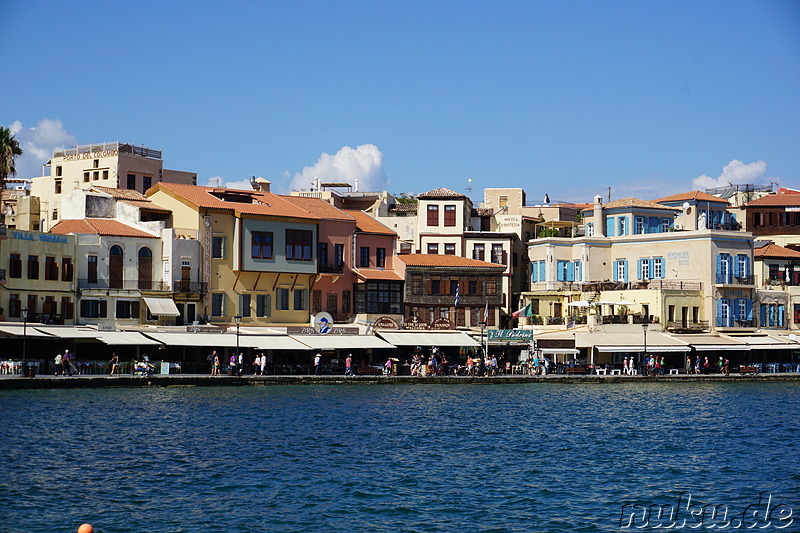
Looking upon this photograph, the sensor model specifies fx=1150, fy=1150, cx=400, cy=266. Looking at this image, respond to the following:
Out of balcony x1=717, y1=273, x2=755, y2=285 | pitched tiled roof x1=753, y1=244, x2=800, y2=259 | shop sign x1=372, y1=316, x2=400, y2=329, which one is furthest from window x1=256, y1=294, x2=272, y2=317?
pitched tiled roof x1=753, y1=244, x2=800, y2=259

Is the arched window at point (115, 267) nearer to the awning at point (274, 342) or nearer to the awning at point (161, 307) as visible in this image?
the awning at point (161, 307)

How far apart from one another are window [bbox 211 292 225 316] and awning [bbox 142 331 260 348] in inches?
159

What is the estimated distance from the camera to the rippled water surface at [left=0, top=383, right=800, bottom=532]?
953 inches

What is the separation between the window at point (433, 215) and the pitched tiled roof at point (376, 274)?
7199 millimetres

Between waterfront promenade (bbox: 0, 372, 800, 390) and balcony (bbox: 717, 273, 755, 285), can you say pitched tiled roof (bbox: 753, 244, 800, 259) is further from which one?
waterfront promenade (bbox: 0, 372, 800, 390)

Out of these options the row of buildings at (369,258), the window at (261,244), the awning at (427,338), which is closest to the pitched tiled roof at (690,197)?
the row of buildings at (369,258)

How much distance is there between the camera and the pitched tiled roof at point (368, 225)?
68144 mm

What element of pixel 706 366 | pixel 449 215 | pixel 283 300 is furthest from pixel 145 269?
A: pixel 706 366

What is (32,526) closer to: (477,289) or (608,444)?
(608,444)

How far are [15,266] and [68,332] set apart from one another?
505cm

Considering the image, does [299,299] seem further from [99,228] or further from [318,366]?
[99,228]

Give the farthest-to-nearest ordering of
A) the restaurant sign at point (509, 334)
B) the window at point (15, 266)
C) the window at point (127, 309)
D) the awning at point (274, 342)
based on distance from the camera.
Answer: the restaurant sign at point (509, 334)
the window at point (127, 309)
the awning at point (274, 342)
the window at point (15, 266)

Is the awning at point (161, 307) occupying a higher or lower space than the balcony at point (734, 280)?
lower

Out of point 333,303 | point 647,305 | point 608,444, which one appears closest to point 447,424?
point 608,444
